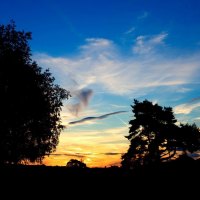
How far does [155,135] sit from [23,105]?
84.7ft

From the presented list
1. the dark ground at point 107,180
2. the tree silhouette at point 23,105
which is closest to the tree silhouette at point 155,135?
the tree silhouette at point 23,105

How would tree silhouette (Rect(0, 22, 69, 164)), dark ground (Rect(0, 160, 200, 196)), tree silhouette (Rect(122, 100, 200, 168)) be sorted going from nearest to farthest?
dark ground (Rect(0, 160, 200, 196)) → tree silhouette (Rect(0, 22, 69, 164)) → tree silhouette (Rect(122, 100, 200, 168))

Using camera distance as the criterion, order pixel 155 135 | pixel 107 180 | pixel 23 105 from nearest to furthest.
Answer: pixel 107 180 < pixel 23 105 < pixel 155 135

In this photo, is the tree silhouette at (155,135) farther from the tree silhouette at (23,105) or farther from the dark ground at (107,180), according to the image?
the dark ground at (107,180)

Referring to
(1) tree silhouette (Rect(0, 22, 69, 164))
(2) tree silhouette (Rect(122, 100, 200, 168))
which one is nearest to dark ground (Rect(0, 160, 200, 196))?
(1) tree silhouette (Rect(0, 22, 69, 164))

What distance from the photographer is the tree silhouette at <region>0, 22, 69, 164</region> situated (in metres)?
31.4

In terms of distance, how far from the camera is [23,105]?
31.7 metres

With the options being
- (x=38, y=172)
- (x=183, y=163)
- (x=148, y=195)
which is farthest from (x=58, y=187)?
(x=183, y=163)

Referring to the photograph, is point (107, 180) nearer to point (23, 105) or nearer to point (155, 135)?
point (23, 105)

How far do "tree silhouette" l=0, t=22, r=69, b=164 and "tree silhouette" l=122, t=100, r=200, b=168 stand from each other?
693 inches

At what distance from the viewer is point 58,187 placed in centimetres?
1095

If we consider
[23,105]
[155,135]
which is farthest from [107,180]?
[155,135]

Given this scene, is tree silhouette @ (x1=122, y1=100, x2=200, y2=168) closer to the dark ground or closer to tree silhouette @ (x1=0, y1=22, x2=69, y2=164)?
tree silhouette @ (x1=0, y1=22, x2=69, y2=164)

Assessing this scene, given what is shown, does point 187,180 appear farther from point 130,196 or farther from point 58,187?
point 58,187
